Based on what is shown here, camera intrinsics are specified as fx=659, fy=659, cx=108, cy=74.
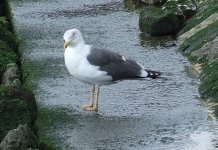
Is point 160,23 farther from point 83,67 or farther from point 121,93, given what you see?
point 83,67

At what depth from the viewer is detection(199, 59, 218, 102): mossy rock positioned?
352 inches

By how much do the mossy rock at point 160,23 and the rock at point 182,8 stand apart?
202mm

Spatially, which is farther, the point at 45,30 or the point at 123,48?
the point at 45,30

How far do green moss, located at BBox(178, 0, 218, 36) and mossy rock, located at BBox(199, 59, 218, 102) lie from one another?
267 centimetres

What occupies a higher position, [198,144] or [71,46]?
[71,46]

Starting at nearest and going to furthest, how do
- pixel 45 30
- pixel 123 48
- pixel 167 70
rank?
pixel 167 70
pixel 123 48
pixel 45 30

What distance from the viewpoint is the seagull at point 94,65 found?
28.1 feet

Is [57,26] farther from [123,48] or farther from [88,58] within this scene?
[88,58]

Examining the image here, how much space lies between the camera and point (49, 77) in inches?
407

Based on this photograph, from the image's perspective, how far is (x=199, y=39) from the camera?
1165 cm

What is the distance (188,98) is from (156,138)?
152 centimetres

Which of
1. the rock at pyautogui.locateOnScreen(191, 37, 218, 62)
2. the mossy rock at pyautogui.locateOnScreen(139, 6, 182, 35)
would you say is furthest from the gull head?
the mossy rock at pyautogui.locateOnScreen(139, 6, 182, 35)

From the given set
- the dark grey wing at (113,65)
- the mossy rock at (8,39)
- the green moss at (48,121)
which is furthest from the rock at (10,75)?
the mossy rock at (8,39)

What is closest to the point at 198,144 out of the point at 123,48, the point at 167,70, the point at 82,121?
the point at 82,121
